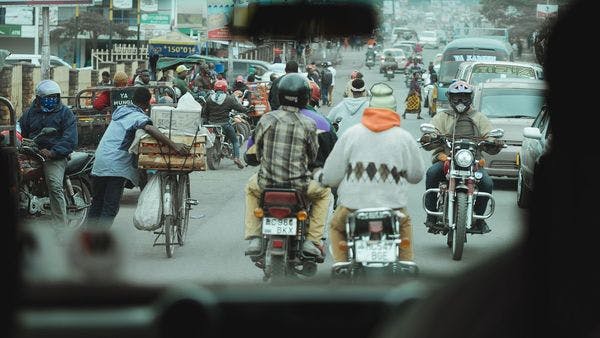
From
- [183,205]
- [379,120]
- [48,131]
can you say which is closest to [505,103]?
[183,205]

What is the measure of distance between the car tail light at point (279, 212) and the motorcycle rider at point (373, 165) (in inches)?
31.6

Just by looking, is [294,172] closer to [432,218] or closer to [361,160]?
[361,160]

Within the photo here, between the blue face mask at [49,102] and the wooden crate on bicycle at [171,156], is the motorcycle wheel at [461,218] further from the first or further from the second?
the blue face mask at [49,102]

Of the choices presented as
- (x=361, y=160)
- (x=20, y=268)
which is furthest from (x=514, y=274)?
(x=361, y=160)

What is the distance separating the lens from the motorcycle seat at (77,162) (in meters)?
11.0

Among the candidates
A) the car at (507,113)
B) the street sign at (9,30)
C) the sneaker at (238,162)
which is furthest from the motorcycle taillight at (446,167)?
the street sign at (9,30)

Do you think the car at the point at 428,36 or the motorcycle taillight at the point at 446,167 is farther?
the motorcycle taillight at the point at 446,167

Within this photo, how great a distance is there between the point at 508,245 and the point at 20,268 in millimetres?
354

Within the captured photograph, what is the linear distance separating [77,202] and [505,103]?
774cm

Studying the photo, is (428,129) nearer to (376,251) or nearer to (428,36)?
(376,251)

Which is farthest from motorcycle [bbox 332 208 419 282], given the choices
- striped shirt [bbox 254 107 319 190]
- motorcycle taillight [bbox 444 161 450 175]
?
motorcycle taillight [bbox 444 161 450 175]

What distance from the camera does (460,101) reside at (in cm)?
998

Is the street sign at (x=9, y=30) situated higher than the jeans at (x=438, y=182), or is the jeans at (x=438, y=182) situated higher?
the street sign at (x=9, y=30)

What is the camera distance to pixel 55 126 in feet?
33.9
